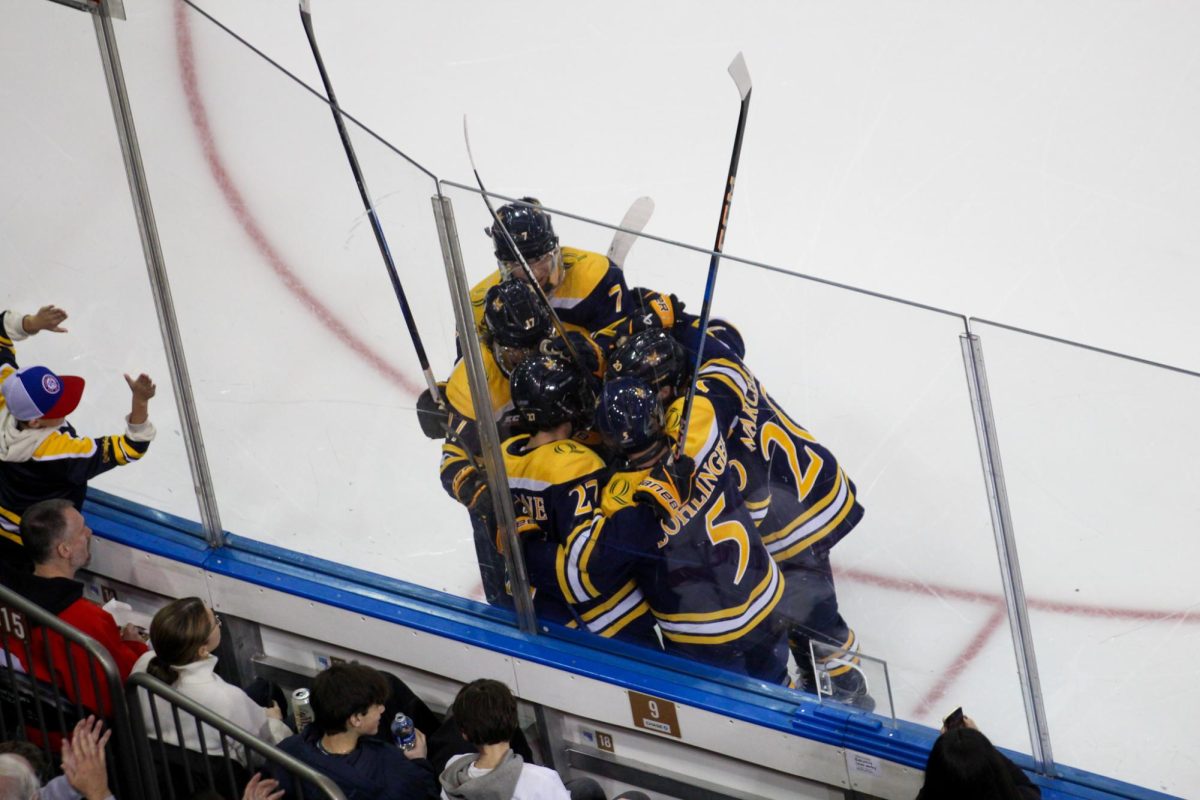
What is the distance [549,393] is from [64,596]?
3.18 ft

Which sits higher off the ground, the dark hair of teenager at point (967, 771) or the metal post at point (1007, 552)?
the metal post at point (1007, 552)

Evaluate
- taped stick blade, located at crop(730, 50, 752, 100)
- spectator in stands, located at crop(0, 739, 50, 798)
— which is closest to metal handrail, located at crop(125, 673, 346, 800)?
spectator in stands, located at crop(0, 739, 50, 798)

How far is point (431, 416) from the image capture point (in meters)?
2.62

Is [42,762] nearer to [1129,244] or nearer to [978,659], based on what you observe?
[978,659]

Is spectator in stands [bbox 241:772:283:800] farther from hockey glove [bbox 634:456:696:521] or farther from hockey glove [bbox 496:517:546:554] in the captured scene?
hockey glove [bbox 634:456:696:521]

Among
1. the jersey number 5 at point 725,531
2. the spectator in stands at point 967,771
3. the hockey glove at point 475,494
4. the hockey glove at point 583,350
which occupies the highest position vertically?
the hockey glove at point 583,350

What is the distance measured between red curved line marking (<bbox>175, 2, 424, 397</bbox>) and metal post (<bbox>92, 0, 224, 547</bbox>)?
0.13m

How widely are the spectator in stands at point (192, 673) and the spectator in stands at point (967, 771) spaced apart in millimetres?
1118

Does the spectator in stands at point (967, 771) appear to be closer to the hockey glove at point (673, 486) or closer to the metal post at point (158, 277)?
the hockey glove at point (673, 486)

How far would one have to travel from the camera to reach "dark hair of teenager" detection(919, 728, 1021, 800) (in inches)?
75.6

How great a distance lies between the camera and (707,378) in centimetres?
243

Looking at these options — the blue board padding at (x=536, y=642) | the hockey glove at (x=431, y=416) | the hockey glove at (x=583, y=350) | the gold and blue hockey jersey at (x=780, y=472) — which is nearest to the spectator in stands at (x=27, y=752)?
the blue board padding at (x=536, y=642)

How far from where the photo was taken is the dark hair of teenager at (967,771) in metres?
1.92

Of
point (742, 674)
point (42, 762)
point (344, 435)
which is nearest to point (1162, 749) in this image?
point (742, 674)
